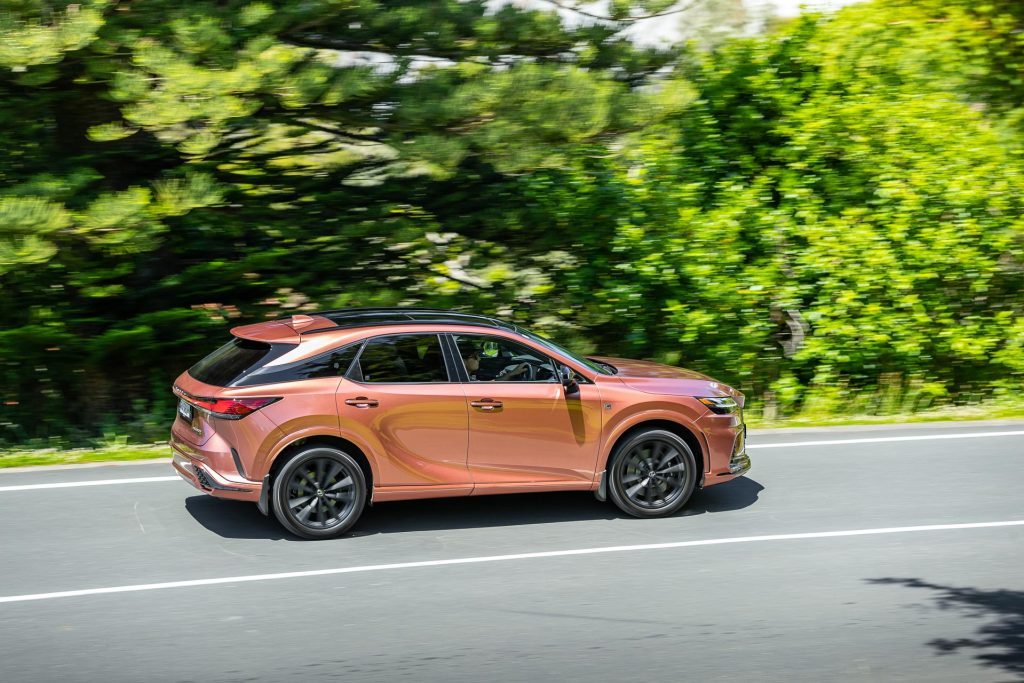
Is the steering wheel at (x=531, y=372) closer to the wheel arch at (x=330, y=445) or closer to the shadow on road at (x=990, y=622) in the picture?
the wheel arch at (x=330, y=445)

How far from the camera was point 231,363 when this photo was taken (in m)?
8.37

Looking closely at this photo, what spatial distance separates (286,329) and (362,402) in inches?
35.1

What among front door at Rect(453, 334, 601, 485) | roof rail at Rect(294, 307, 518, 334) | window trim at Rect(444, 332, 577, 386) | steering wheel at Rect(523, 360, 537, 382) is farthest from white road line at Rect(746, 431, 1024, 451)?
roof rail at Rect(294, 307, 518, 334)

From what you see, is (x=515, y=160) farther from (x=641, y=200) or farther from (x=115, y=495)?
(x=115, y=495)

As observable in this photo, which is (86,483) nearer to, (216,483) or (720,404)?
(216,483)

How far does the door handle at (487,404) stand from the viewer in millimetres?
8422

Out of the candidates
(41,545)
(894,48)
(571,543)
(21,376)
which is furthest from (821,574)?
(894,48)

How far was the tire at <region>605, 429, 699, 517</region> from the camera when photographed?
29.0 ft

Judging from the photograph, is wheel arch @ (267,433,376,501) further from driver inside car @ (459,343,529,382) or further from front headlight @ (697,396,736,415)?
front headlight @ (697,396,736,415)

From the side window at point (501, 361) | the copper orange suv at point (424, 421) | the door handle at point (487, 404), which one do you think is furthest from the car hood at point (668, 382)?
the door handle at point (487, 404)

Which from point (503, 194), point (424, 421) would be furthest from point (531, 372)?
point (503, 194)

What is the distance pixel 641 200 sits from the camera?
1324 cm

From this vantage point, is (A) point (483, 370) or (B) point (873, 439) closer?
(A) point (483, 370)

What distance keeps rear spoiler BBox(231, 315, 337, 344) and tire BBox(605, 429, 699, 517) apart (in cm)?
245
